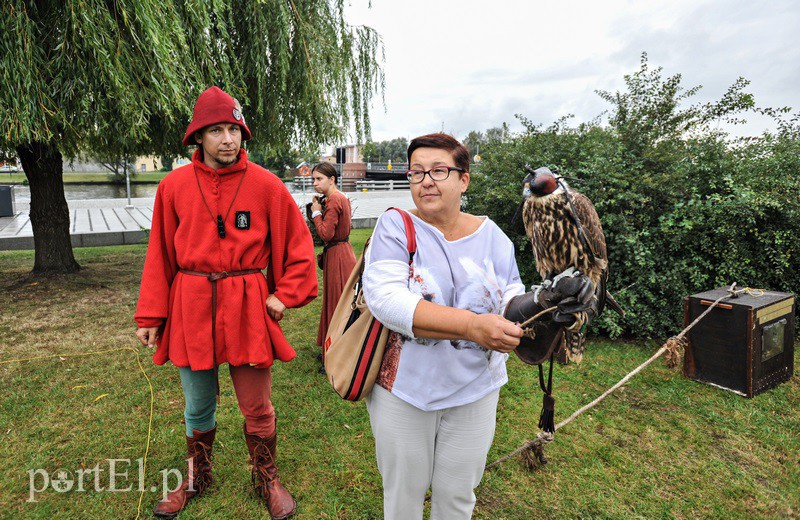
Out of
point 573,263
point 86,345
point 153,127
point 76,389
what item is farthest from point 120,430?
point 153,127

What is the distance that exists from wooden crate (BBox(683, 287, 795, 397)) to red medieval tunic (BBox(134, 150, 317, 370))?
3903 millimetres

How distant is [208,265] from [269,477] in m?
1.31

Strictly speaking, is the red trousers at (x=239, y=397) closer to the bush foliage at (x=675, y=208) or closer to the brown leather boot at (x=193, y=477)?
the brown leather boot at (x=193, y=477)

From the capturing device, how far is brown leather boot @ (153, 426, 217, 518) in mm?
2564

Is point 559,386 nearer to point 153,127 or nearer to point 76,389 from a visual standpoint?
point 76,389

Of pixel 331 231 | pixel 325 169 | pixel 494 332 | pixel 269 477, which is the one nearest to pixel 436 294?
pixel 494 332

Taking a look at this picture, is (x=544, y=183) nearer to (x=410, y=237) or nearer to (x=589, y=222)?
(x=589, y=222)

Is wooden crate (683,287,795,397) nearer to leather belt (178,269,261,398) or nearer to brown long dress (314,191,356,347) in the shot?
brown long dress (314,191,356,347)

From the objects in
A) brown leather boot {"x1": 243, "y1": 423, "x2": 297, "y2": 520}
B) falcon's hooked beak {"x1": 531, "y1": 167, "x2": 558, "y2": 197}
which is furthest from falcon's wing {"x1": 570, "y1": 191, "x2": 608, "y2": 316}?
A: brown leather boot {"x1": 243, "y1": 423, "x2": 297, "y2": 520}

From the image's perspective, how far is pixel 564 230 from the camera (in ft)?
5.66

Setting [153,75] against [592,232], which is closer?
[592,232]

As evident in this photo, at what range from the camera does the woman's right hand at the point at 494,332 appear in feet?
4.31

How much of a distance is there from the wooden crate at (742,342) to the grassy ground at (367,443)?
0.14m

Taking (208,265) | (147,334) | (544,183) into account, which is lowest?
(147,334)
